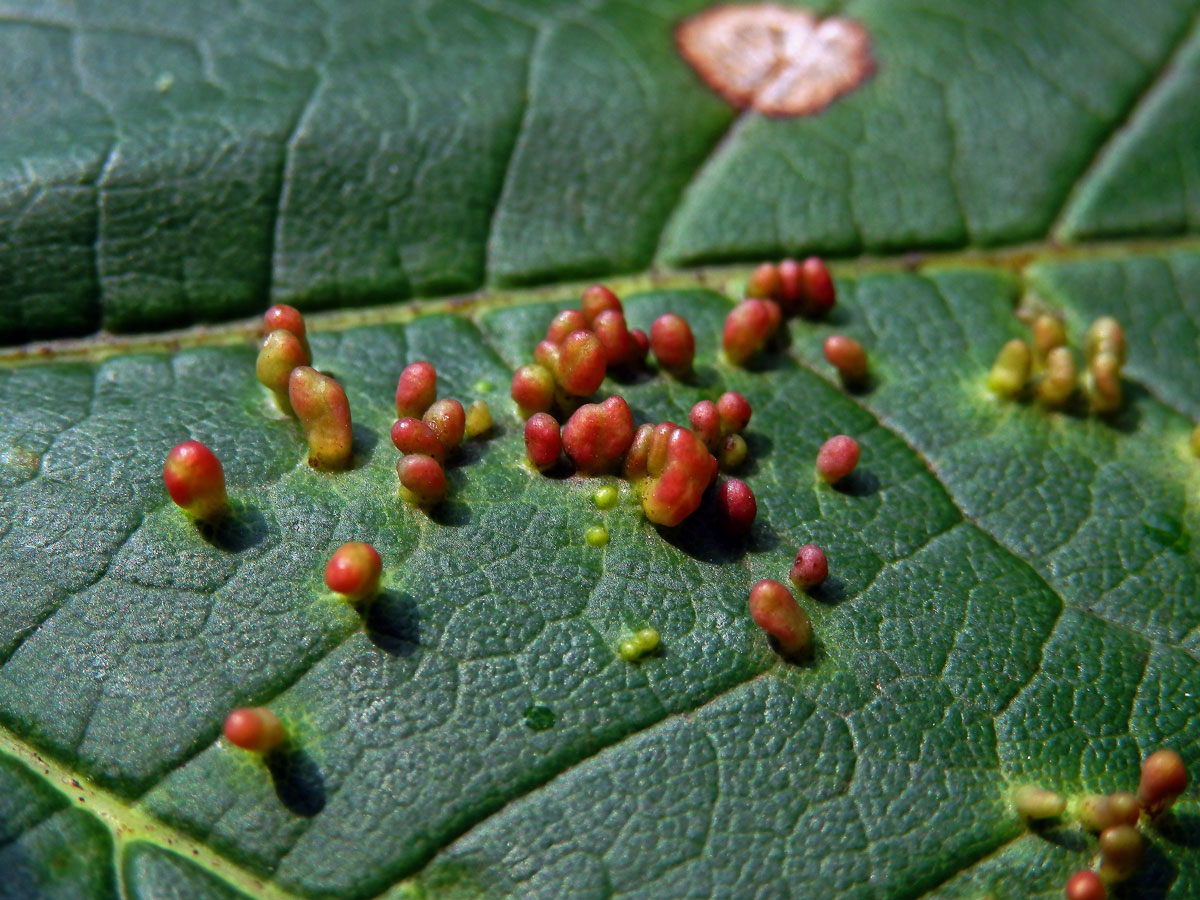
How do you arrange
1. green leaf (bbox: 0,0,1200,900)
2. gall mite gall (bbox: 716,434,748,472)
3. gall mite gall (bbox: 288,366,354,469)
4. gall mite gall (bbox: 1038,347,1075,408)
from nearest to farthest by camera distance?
1. green leaf (bbox: 0,0,1200,900)
2. gall mite gall (bbox: 288,366,354,469)
3. gall mite gall (bbox: 716,434,748,472)
4. gall mite gall (bbox: 1038,347,1075,408)

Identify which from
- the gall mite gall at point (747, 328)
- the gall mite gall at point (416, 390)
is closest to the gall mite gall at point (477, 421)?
the gall mite gall at point (416, 390)

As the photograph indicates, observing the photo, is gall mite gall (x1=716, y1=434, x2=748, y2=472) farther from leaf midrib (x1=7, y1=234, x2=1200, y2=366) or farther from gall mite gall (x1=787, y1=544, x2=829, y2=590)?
leaf midrib (x1=7, y1=234, x2=1200, y2=366)

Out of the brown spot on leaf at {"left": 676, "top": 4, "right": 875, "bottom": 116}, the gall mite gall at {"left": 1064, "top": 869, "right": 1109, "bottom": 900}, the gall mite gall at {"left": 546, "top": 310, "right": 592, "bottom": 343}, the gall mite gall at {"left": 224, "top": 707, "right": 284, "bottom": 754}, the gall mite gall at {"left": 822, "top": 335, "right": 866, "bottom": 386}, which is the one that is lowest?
the gall mite gall at {"left": 224, "top": 707, "right": 284, "bottom": 754}

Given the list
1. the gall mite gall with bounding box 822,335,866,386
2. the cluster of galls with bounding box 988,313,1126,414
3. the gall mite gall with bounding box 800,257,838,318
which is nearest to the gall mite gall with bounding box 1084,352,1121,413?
the cluster of galls with bounding box 988,313,1126,414

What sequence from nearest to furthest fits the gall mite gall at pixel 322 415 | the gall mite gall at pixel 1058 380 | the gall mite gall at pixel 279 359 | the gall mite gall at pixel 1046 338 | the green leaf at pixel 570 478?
the green leaf at pixel 570 478
the gall mite gall at pixel 322 415
the gall mite gall at pixel 279 359
the gall mite gall at pixel 1058 380
the gall mite gall at pixel 1046 338

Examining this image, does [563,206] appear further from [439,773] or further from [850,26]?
[439,773]

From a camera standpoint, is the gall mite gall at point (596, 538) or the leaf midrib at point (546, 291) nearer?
the gall mite gall at point (596, 538)

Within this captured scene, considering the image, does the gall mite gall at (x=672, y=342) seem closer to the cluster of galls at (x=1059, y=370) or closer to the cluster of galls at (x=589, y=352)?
the cluster of galls at (x=589, y=352)
